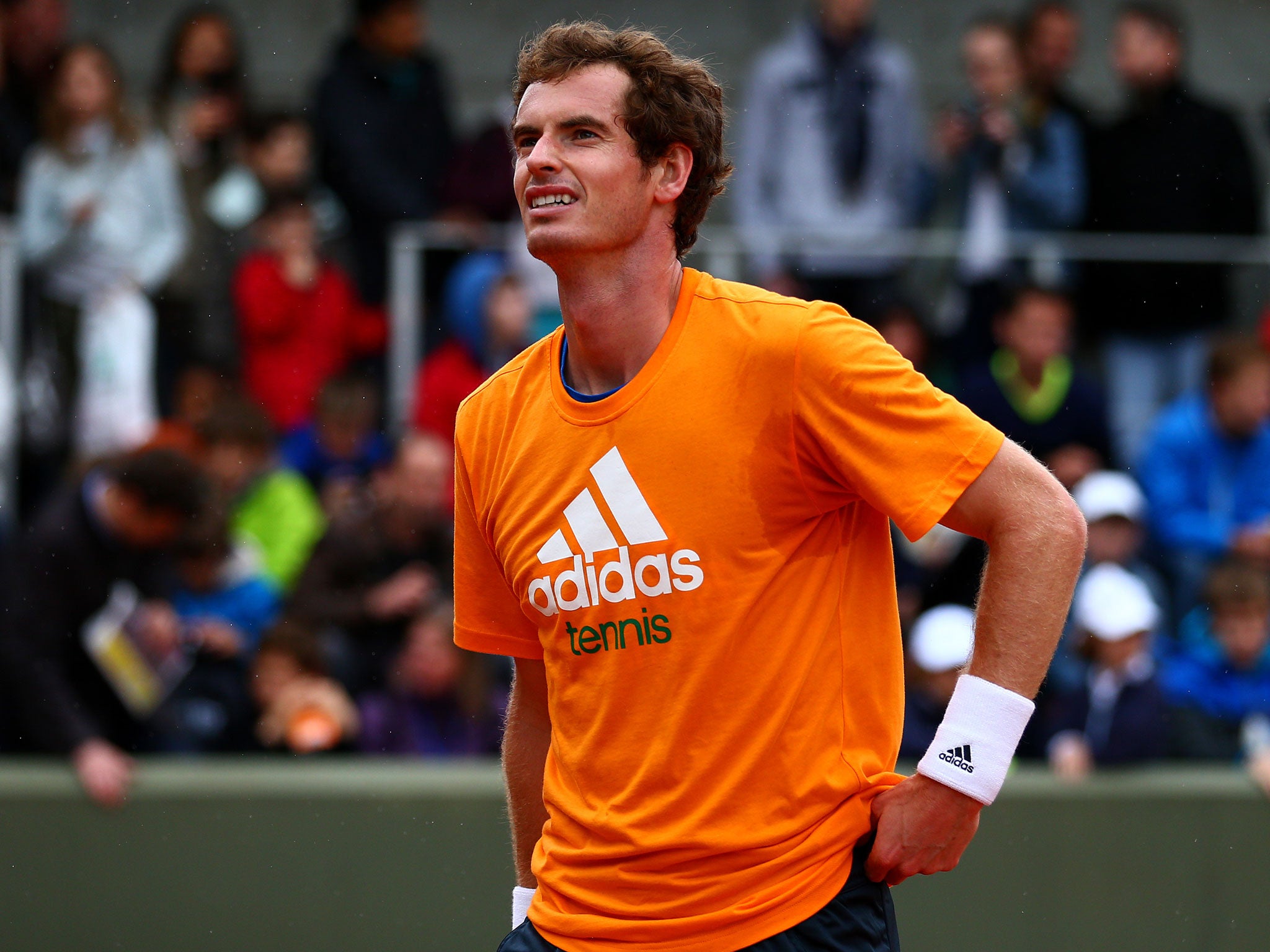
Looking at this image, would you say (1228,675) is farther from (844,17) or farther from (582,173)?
(582,173)

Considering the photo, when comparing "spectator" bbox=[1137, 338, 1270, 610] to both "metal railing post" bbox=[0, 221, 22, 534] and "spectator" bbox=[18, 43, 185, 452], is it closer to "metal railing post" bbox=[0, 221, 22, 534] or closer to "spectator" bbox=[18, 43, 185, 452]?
"spectator" bbox=[18, 43, 185, 452]

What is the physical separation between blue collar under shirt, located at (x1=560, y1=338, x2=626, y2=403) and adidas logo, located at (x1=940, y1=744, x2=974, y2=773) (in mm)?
878

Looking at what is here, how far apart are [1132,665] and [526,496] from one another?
13.4ft

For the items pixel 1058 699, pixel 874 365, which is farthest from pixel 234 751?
pixel 874 365

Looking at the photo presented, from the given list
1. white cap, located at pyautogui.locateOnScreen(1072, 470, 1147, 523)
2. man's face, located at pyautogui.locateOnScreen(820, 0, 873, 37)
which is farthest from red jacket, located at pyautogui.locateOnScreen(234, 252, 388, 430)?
white cap, located at pyautogui.locateOnScreen(1072, 470, 1147, 523)

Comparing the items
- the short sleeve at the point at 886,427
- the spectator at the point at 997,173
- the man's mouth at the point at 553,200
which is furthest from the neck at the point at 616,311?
the spectator at the point at 997,173

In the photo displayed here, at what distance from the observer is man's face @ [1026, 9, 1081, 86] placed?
29.1 feet

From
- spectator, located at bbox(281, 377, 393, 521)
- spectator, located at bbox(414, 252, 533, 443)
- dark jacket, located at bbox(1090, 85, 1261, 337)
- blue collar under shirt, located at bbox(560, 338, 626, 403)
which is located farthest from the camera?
dark jacket, located at bbox(1090, 85, 1261, 337)

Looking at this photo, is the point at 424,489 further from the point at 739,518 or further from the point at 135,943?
the point at 739,518

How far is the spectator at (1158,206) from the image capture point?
28.2 feet

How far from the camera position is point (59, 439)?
8172mm

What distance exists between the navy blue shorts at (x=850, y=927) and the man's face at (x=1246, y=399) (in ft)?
17.2

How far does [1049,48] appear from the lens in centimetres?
891

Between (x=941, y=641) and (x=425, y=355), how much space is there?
129 inches
